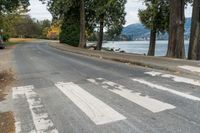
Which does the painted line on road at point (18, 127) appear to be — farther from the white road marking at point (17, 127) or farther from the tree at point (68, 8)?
the tree at point (68, 8)

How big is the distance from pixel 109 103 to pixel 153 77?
12.3 ft

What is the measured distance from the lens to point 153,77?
1040 cm

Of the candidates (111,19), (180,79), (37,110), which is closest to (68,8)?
(111,19)

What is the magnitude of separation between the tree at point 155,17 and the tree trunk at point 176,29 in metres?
13.2

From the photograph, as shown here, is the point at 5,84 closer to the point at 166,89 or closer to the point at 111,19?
the point at 166,89

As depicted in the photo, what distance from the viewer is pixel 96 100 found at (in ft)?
24.3

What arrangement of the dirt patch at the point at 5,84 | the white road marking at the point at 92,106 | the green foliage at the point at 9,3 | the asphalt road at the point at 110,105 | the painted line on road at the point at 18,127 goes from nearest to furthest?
the asphalt road at the point at 110,105 < the painted line on road at the point at 18,127 < the white road marking at the point at 92,106 < the dirt patch at the point at 5,84 < the green foliage at the point at 9,3

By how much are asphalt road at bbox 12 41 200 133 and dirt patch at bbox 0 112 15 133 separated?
12cm

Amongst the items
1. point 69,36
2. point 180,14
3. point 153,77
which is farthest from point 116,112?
point 69,36

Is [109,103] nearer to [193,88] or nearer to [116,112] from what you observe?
[116,112]

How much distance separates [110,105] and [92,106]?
1.32ft

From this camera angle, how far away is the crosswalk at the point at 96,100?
19.4 ft

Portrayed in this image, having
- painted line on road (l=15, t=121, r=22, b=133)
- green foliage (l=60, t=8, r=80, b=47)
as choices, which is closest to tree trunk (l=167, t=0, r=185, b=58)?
painted line on road (l=15, t=121, r=22, b=133)

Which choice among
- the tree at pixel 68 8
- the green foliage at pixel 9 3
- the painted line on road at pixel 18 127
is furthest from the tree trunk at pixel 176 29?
the green foliage at pixel 9 3
